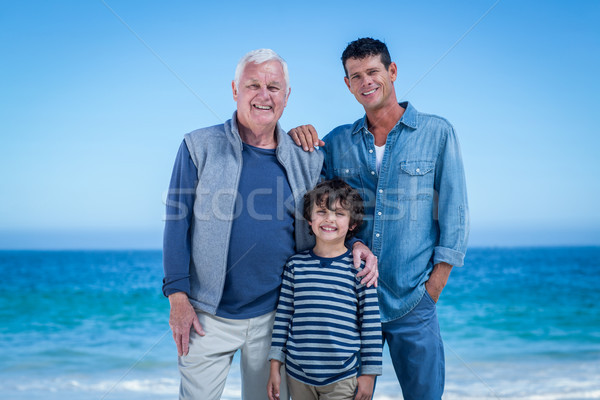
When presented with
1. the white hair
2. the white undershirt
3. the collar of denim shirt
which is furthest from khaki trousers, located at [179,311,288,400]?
the white hair

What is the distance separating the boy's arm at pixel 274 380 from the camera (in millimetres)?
2029

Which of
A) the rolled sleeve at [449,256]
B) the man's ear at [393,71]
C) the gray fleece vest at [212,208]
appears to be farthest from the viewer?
the man's ear at [393,71]

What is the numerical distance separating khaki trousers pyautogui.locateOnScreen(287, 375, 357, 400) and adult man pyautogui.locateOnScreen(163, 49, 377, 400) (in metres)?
0.21

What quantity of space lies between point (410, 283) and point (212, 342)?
0.94m

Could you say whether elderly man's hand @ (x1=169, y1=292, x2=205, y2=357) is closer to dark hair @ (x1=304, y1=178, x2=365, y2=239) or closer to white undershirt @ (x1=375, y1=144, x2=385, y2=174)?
dark hair @ (x1=304, y1=178, x2=365, y2=239)

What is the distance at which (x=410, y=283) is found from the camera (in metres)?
2.17

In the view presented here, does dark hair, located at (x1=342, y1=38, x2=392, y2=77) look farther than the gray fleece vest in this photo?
Yes

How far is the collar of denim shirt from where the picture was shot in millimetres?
2285

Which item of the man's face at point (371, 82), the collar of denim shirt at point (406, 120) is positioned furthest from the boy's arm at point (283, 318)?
the man's face at point (371, 82)

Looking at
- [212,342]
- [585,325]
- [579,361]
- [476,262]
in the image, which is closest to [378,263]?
[212,342]

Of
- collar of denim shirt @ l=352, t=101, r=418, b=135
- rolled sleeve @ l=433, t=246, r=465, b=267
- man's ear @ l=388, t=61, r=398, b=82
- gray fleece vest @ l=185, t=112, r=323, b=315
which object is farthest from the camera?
man's ear @ l=388, t=61, r=398, b=82

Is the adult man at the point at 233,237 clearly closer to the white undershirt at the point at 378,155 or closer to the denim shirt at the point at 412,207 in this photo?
the denim shirt at the point at 412,207

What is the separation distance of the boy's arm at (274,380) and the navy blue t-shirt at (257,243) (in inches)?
9.0

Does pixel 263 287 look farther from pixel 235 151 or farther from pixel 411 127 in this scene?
pixel 411 127
